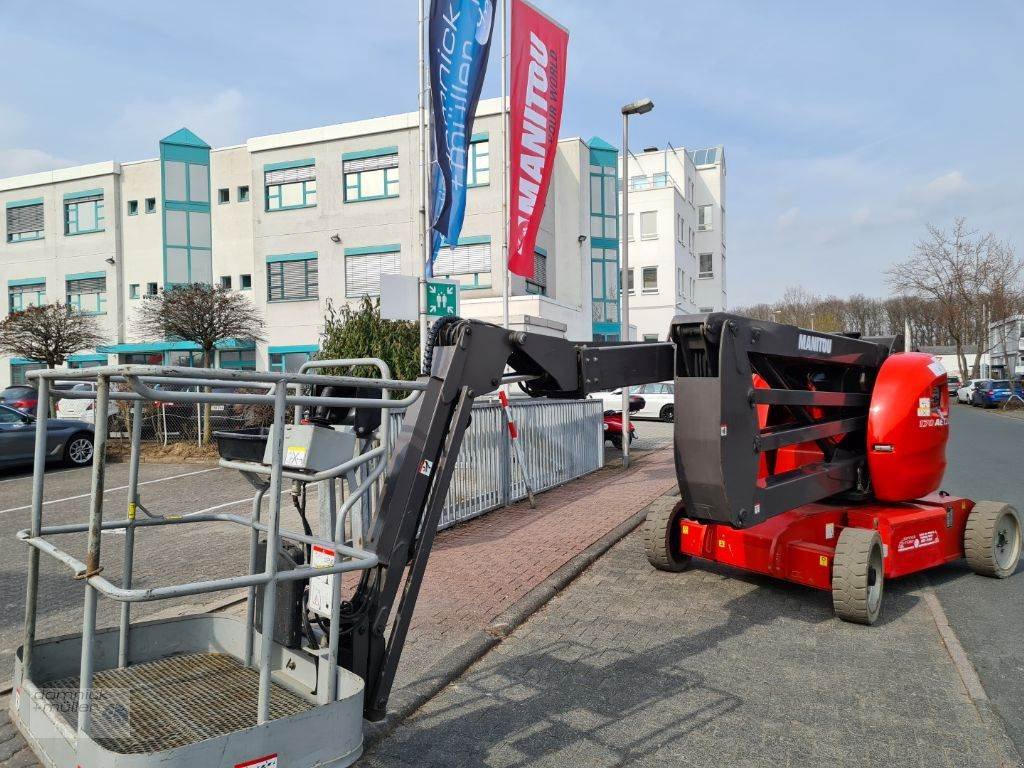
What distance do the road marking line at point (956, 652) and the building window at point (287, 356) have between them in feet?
86.4

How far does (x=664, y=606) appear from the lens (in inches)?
235

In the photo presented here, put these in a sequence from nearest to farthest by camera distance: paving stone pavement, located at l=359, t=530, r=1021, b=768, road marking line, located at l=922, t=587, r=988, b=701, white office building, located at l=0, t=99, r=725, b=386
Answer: paving stone pavement, located at l=359, t=530, r=1021, b=768, road marking line, located at l=922, t=587, r=988, b=701, white office building, located at l=0, t=99, r=725, b=386

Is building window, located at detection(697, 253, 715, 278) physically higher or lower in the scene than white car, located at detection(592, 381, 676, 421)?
higher

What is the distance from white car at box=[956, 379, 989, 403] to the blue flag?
37.2 meters

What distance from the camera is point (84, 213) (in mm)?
33406

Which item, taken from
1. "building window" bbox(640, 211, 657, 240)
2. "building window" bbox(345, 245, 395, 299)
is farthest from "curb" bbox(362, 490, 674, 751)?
"building window" bbox(640, 211, 657, 240)

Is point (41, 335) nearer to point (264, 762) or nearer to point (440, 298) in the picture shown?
point (440, 298)

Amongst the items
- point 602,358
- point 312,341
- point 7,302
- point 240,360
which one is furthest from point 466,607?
point 7,302

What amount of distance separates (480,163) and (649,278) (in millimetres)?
19352

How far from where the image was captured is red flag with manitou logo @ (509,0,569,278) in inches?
528

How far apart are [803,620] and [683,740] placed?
2.21 m

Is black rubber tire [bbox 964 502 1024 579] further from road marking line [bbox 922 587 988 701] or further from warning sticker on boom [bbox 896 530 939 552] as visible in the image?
road marking line [bbox 922 587 988 701]

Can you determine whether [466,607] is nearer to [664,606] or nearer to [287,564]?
[664,606]

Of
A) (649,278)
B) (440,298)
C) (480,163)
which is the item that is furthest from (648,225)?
(440,298)
